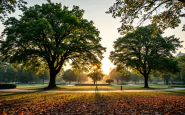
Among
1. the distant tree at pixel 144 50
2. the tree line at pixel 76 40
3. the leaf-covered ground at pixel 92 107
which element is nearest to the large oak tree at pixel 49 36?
the tree line at pixel 76 40

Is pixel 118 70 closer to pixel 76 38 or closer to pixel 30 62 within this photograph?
pixel 76 38

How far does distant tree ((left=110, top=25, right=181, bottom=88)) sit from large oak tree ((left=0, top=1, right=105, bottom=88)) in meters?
9.16

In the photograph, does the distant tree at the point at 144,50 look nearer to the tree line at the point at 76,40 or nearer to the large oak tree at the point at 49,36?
the tree line at the point at 76,40

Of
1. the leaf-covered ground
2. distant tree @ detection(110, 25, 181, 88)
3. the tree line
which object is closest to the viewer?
the leaf-covered ground

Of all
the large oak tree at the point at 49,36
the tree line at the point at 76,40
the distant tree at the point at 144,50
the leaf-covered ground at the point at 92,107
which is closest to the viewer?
the leaf-covered ground at the point at 92,107

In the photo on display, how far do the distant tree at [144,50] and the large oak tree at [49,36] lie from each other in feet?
30.1

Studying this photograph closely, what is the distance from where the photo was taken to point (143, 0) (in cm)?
1121

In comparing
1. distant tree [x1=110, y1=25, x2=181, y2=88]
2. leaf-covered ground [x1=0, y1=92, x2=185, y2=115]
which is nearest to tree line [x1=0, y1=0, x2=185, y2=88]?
distant tree [x1=110, y1=25, x2=181, y2=88]

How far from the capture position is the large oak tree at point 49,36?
23.8 metres

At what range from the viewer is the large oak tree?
2375 cm

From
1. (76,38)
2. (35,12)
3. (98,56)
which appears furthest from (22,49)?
(98,56)

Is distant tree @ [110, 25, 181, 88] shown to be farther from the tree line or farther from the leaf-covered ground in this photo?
the leaf-covered ground

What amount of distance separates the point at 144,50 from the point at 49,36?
24.1m

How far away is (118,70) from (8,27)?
90.7 ft
